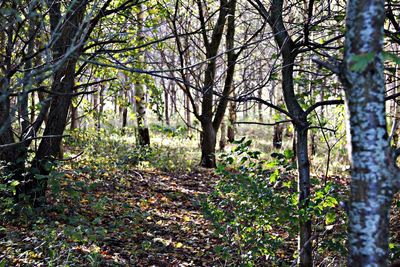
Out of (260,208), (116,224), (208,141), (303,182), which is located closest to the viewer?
(303,182)

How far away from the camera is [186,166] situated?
925cm

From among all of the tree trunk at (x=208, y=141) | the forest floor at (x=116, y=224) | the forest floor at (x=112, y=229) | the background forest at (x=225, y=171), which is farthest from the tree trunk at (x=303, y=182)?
the tree trunk at (x=208, y=141)

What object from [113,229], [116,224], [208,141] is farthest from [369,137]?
[208,141]

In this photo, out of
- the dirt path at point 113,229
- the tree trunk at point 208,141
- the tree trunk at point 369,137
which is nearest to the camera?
the tree trunk at point 369,137

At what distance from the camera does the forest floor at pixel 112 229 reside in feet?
12.7

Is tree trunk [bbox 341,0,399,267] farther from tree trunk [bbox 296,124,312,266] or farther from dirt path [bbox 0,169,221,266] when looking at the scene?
dirt path [bbox 0,169,221,266]

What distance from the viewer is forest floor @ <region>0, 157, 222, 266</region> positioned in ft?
12.7

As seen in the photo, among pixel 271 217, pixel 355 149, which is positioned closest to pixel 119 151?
pixel 271 217

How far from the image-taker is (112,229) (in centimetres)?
488

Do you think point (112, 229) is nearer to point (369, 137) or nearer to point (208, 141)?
point (369, 137)

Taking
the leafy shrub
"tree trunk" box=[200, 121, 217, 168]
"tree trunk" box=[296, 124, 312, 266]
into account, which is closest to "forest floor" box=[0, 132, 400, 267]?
the leafy shrub

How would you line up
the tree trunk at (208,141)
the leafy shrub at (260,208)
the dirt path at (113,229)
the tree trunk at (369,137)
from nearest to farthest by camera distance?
the tree trunk at (369,137) < the leafy shrub at (260,208) < the dirt path at (113,229) < the tree trunk at (208,141)

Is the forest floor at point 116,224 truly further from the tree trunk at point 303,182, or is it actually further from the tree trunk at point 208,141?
the tree trunk at point 208,141

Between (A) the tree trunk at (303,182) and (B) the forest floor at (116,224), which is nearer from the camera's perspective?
(A) the tree trunk at (303,182)
